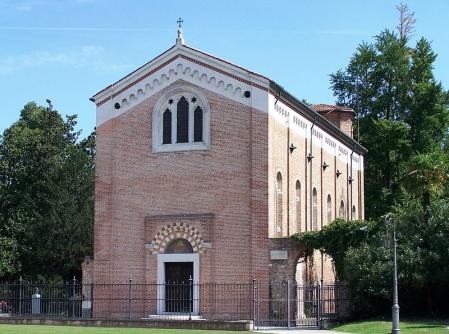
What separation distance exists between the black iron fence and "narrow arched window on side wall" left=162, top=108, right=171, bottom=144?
6.21m

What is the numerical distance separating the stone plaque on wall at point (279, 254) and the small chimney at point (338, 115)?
64.3 feet

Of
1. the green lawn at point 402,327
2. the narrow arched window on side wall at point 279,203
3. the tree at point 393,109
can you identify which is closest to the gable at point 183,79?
the narrow arched window on side wall at point 279,203

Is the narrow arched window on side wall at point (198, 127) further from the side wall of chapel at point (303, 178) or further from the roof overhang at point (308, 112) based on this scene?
the roof overhang at point (308, 112)

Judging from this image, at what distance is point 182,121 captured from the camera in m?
35.0

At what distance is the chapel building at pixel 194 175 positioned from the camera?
33438 mm

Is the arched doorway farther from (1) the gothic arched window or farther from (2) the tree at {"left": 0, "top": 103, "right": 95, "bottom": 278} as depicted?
(2) the tree at {"left": 0, "top": 103, "right": 95, "bottom": 278}

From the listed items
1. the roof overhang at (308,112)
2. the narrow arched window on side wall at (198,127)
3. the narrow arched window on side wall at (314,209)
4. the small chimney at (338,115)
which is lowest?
the narrow arched window on side wall at (314,209)

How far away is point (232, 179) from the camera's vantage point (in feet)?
111

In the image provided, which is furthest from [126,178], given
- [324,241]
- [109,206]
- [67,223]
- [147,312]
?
[67,223]

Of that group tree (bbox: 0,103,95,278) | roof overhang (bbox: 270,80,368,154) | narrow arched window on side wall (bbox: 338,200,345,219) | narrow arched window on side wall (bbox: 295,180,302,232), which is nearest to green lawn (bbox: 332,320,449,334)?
narrow arched window on side wall (bbox: 295,180,302,232)

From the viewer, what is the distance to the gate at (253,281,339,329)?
31.3 metres

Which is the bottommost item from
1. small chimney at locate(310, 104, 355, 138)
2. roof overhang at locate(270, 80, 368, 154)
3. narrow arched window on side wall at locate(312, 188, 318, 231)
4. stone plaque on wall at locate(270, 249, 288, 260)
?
stone plaque on wall at locate(270, 249, 288, 260)

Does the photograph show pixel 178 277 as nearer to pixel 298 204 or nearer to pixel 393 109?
pixel 298 204

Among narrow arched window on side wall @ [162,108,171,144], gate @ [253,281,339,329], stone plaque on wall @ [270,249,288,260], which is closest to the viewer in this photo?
gate @ [253,281,339,329]
